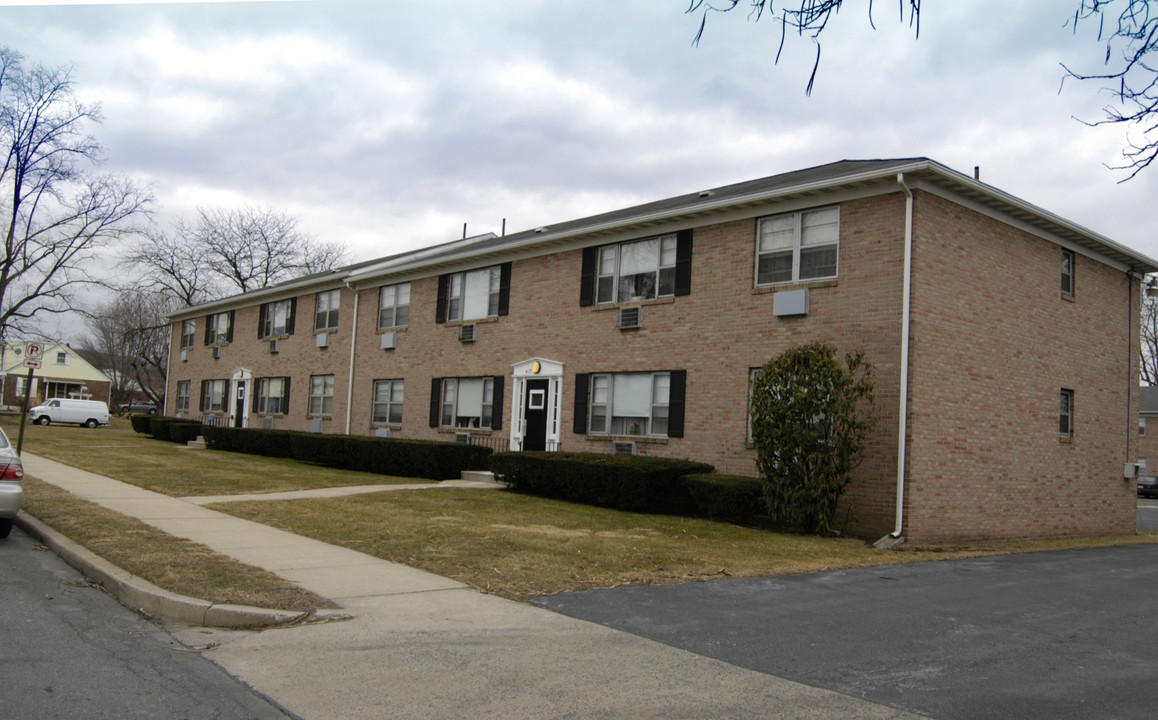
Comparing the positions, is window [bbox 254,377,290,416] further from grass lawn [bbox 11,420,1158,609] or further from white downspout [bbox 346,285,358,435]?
grass lawn [bbox 11,420,1158,609]

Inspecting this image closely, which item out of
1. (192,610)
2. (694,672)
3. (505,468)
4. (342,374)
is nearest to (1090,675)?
(694,672)

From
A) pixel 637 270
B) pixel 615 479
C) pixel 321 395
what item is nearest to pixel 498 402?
pixel 637 270

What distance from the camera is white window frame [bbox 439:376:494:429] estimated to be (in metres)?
22.4

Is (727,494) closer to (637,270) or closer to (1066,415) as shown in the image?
(637,270)

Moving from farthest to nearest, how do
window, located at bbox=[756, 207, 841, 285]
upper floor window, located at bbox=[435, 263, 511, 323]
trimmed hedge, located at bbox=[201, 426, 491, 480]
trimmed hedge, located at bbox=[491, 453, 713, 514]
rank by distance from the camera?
upper floor window, located at bbox=[435, 263, 511, 323], trimmed hedge, located at bbox=[201, 426, 491, 480], trimmed hedge, located at bbox=[491, 453, 713, 514], window, located at bbox=[756, 207, 841, 285]

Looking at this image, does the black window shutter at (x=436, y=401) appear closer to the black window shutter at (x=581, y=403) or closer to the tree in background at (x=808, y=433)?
the black window shutter at (x=581, y=403)

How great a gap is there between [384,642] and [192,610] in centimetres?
171

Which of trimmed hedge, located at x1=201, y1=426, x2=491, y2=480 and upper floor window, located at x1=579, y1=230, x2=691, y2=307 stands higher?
upper floor window, located at x1=579, y1=230, x2=691, y2=307

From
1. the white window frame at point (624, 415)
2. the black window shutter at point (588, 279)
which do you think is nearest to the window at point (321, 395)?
the black window shutter at point (588, 279)

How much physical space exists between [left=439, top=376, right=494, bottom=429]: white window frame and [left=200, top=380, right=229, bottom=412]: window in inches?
629

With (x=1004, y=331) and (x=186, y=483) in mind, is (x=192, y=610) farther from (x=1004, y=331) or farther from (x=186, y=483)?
(x=1004, y=331)

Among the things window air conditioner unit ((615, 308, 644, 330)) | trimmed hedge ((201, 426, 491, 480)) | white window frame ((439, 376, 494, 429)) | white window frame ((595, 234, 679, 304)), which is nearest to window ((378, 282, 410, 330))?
white window frame ((439, 376, 494, 429))

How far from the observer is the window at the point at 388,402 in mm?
25406

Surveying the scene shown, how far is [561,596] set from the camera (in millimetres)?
8125
